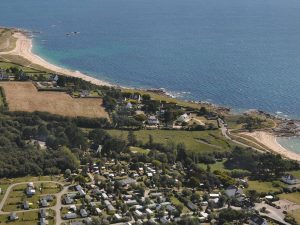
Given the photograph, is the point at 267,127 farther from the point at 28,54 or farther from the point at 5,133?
the point at 28,54

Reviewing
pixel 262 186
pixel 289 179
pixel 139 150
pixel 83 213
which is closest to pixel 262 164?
pixel 289 179

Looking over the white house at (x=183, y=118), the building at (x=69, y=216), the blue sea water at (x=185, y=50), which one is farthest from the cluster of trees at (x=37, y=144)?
the blue sea water at (x=185, y=50)

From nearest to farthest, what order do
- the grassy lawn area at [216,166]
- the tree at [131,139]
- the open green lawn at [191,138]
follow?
the grassy lawn area at [216,166], the tree at [131,139], the open green lawn at [191,138]

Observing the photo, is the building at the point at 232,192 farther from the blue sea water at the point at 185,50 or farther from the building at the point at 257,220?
the blue sea water at the point at 185,50

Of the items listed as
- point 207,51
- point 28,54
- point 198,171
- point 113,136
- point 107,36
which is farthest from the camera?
point 107,36

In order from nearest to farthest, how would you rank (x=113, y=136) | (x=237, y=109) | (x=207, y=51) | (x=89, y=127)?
(x=113, y=136) → (x=89, y=127) → (x=237, y=109) → (x=207, y=51)

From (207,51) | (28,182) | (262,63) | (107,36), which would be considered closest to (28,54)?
(107,36)
